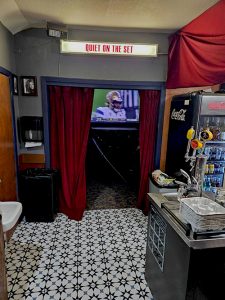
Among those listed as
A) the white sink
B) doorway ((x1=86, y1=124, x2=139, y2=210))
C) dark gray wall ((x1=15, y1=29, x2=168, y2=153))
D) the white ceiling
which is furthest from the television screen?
the white sink

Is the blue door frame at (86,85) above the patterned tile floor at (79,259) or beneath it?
above

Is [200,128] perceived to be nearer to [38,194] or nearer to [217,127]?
[217,127]

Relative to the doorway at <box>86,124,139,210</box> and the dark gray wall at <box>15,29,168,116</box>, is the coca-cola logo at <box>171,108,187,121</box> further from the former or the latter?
the doorway at <box>86,124,139,210</box>

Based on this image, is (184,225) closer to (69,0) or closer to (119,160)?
(69,0)

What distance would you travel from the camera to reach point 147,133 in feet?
12.3

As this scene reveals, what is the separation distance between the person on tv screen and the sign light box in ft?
11.0

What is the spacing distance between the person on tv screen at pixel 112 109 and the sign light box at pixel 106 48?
335 cm

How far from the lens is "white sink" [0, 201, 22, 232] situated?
6.42 feet

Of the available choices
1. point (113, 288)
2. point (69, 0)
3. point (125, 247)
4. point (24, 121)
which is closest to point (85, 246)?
point (125, 247)

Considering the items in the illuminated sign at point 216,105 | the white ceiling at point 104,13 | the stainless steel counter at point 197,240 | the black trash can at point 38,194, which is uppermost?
the white ceiling at point 104,13

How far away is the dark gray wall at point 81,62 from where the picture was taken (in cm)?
326

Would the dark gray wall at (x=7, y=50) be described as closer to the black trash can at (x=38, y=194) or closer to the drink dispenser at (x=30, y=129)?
the drink dispenser at (x=30, y=129)

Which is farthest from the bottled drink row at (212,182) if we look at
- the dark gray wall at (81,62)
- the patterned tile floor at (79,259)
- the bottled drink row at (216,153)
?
the dark gray wall at (81,62)

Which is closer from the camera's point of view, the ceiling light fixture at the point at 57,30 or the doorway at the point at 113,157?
the ceiling light fixture at the point at 57,30
